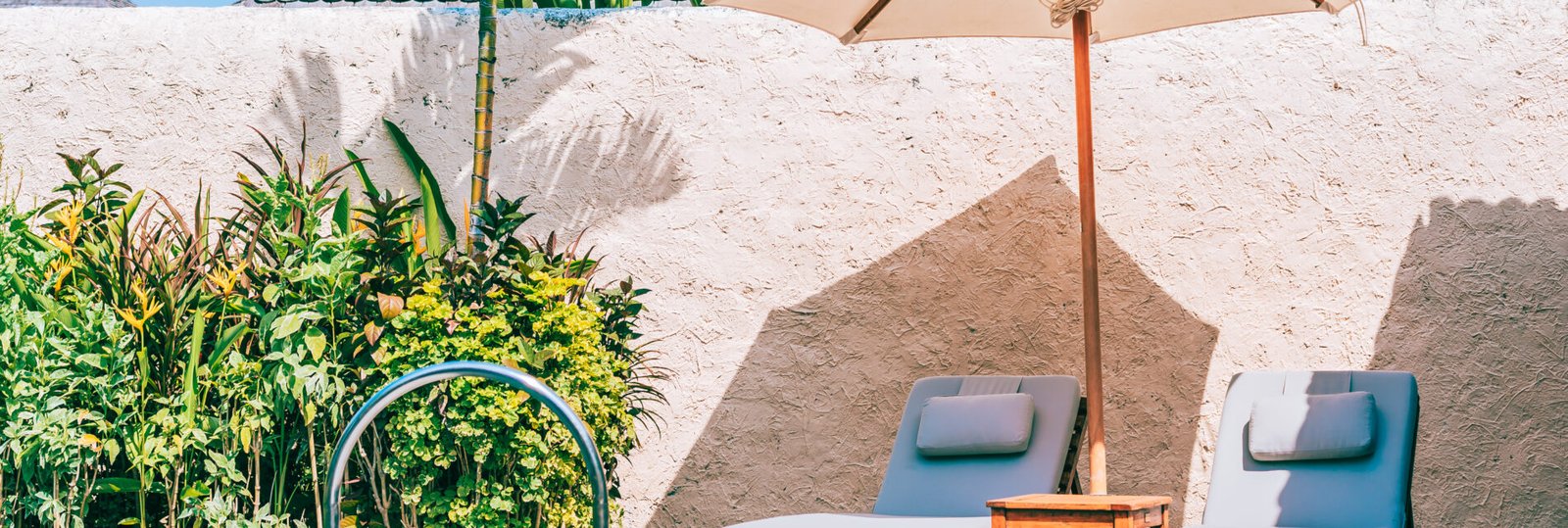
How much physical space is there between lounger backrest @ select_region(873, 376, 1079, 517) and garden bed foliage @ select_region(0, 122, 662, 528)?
983 millimetres

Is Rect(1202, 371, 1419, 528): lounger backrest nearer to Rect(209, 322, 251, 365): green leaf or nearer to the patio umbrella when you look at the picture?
the patio umbrella

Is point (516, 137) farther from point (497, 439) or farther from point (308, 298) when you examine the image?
point (497, 439)

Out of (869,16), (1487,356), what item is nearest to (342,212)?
(869,16)

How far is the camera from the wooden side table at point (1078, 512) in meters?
3.07

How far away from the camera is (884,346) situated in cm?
482

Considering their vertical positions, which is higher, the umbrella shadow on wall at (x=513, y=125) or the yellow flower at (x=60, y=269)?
the umbrella shadow on wall at (x=513, y=125)

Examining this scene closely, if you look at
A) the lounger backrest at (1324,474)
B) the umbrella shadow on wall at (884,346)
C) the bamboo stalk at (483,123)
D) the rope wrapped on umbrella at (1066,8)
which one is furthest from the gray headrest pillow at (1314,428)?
the bamboo stalk at (483,123)

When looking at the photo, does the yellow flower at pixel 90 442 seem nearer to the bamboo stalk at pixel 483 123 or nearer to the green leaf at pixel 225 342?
the green leaf at pixel 225 342

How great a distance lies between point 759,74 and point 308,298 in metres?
2.08

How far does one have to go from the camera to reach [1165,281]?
4.74 metres

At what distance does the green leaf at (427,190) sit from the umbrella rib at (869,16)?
189cm

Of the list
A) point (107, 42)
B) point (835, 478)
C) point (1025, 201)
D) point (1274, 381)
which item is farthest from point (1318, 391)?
point (107, 42)

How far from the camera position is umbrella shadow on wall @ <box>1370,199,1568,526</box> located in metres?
4.50

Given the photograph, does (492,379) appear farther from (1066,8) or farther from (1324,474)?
(1324,474)
